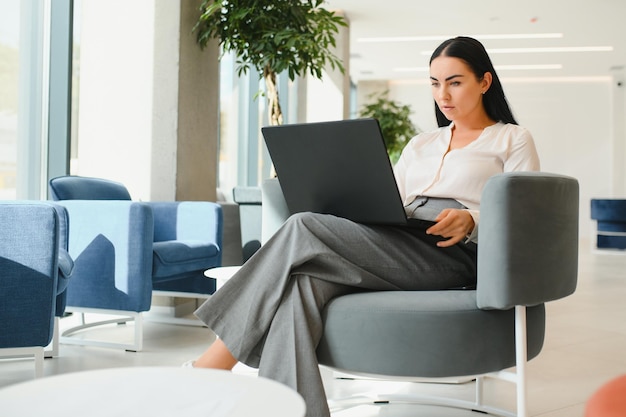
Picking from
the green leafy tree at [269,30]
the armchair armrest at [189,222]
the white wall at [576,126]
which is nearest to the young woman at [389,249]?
the armchair armrest at [189,222]

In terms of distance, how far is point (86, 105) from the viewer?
4266 mm

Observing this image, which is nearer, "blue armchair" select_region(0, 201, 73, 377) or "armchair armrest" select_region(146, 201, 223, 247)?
"blue armchair" select_region(0, 201, 73, 377)

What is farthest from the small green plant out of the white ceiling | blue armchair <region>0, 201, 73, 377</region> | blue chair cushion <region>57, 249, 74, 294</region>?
blue armchair <region>0, 201, 73, 377</region>

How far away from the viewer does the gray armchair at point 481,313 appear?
1.58m

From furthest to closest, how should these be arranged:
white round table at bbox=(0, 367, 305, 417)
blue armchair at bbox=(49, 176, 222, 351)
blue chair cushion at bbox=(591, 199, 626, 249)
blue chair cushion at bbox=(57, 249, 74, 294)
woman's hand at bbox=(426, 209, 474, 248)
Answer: blue chair cushion at bbox=(591, 199, 626, 249) → blue armchair at bbox=(49, 176, 222, 351) → blue chair cushion at bbox=(57, 249, 74, 294) → woman's hand at bbox=(426, 209, 474, 248) → white round table at bbox=(0, 367, 305, 417)

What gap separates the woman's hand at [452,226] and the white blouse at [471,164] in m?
0.16

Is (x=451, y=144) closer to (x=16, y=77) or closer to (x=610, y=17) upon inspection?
(x=16, y=77)

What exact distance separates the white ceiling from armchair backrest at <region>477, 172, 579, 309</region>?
20.0 ft

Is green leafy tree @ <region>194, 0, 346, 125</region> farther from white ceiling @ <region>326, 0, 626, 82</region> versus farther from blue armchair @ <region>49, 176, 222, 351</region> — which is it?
white ceiling @ <region>326, 0, 626, 82</region>

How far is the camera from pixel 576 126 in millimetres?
13102

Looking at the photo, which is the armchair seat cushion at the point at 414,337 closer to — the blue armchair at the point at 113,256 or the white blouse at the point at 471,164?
the white blouse at the point at 471,164

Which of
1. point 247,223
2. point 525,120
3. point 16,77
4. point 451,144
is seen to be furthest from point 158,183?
point 525,120

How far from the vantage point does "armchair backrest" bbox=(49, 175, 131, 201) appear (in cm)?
325

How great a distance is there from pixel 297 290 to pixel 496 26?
8.47 m
